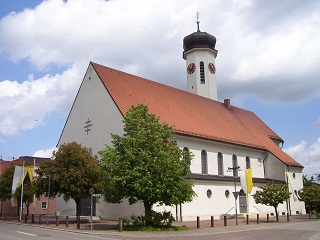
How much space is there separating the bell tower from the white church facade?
4.52 m

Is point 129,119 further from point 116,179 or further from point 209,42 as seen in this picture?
point 209,42

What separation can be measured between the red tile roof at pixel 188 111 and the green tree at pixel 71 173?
635 centimetres

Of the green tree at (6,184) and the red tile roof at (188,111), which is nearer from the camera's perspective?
the red tile roof at (188,111)

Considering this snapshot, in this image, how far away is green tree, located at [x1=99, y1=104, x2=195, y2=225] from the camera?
22844 millimetres

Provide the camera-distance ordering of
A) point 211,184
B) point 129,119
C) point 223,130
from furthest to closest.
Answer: point 223,130 → point 211,184 → point 129,119

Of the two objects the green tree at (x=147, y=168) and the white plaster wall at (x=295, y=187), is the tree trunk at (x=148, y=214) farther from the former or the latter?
the white plaster wall at (x=295, y=187)

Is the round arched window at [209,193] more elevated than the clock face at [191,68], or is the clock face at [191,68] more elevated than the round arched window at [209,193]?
the clock face at [191,68]

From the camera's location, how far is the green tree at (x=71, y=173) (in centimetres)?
2694

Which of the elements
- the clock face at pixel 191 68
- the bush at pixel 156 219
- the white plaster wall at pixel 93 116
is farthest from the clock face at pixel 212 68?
the bush at pixel 156 219

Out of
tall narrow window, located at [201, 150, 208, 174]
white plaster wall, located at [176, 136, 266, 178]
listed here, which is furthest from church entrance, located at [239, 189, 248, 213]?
tall narrow window, located at [201, 150, 208, 174]

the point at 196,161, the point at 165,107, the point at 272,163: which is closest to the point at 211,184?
the point at 196,161

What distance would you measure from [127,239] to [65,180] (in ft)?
35.9

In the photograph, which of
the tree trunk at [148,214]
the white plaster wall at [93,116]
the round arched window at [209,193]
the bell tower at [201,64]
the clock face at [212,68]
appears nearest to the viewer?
the tree trunk at [148,214]

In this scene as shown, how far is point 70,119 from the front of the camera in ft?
128
